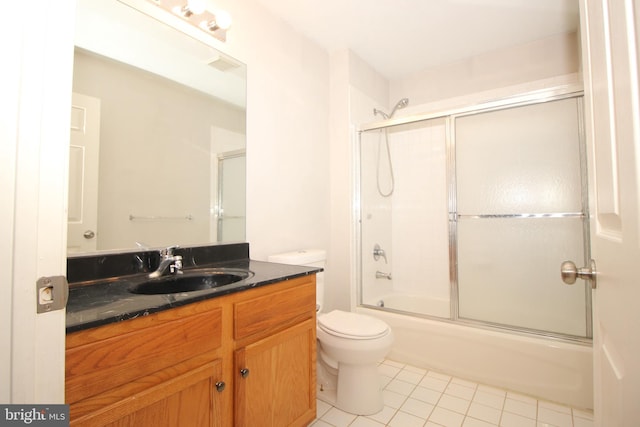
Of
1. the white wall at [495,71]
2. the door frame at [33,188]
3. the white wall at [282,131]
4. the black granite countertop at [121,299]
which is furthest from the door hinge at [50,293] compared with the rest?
the white wall at [495,71]

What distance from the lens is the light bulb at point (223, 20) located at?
5.22 feet

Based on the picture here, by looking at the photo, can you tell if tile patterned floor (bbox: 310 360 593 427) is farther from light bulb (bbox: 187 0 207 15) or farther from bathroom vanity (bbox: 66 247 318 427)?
light bulb (bbox: 187 0 207 15)

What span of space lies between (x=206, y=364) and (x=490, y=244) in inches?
87.8

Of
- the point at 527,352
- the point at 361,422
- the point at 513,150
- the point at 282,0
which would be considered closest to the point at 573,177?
the point at 513,150

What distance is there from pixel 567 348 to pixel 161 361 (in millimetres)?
2103

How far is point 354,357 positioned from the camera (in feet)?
5.32

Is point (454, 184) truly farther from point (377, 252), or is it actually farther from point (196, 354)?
point (196, 354)

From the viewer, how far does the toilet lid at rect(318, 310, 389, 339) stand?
1626 millimetres

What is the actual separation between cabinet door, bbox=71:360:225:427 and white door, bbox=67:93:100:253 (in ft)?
2.32

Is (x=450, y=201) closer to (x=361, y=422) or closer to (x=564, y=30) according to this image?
(x=564, y=30)

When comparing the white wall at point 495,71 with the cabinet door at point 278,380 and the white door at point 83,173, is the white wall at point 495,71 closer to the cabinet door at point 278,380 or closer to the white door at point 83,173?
the cabinet door at point 278,380

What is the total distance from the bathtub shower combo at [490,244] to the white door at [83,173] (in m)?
1.81

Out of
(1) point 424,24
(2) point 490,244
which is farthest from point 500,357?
(1) point 424,24

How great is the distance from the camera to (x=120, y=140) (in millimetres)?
1347
